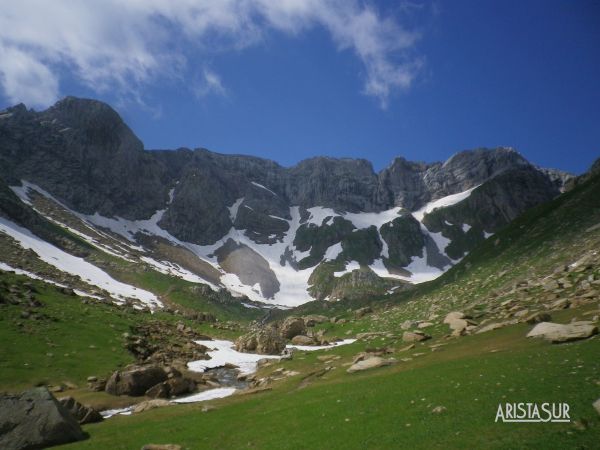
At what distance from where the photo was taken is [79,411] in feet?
108

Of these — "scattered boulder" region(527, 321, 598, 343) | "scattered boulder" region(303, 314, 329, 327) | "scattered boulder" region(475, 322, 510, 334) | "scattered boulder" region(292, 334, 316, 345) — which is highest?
"scattered boulder" region(303, 314, 329, 327)

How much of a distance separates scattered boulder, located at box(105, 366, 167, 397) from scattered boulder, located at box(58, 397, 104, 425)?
29.2 feet

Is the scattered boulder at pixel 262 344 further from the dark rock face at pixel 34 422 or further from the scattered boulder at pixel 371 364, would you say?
the dark rock face at pixel 34 422

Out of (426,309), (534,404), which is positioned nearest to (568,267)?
(426,309)

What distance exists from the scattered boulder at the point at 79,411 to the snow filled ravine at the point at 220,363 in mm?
2488

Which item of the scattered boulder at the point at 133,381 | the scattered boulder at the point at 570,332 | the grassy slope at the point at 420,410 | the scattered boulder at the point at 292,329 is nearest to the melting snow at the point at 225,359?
the scattered boulder at the point at 292,329

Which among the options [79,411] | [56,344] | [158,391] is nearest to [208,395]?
[158,391]

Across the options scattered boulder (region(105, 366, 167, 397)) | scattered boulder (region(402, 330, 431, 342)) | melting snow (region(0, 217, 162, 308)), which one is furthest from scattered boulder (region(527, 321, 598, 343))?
melting snow (region(0, 217, 162, 308))

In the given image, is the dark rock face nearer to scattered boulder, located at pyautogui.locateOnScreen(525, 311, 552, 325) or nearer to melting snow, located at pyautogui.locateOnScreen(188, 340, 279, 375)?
melting snow, located at pyautogui.locateOnScreen(188, 340, 279, 375)

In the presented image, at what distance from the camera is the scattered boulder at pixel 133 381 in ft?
140

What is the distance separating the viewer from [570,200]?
3403 inches

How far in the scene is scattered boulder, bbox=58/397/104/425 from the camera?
107ft

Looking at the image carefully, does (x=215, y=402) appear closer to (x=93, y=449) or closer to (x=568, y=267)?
(x=93, y=449)

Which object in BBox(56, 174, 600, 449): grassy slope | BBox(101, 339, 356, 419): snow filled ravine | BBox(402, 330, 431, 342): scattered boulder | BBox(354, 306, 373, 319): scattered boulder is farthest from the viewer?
BBox(354, 306, 373, 319): scattered boulder
